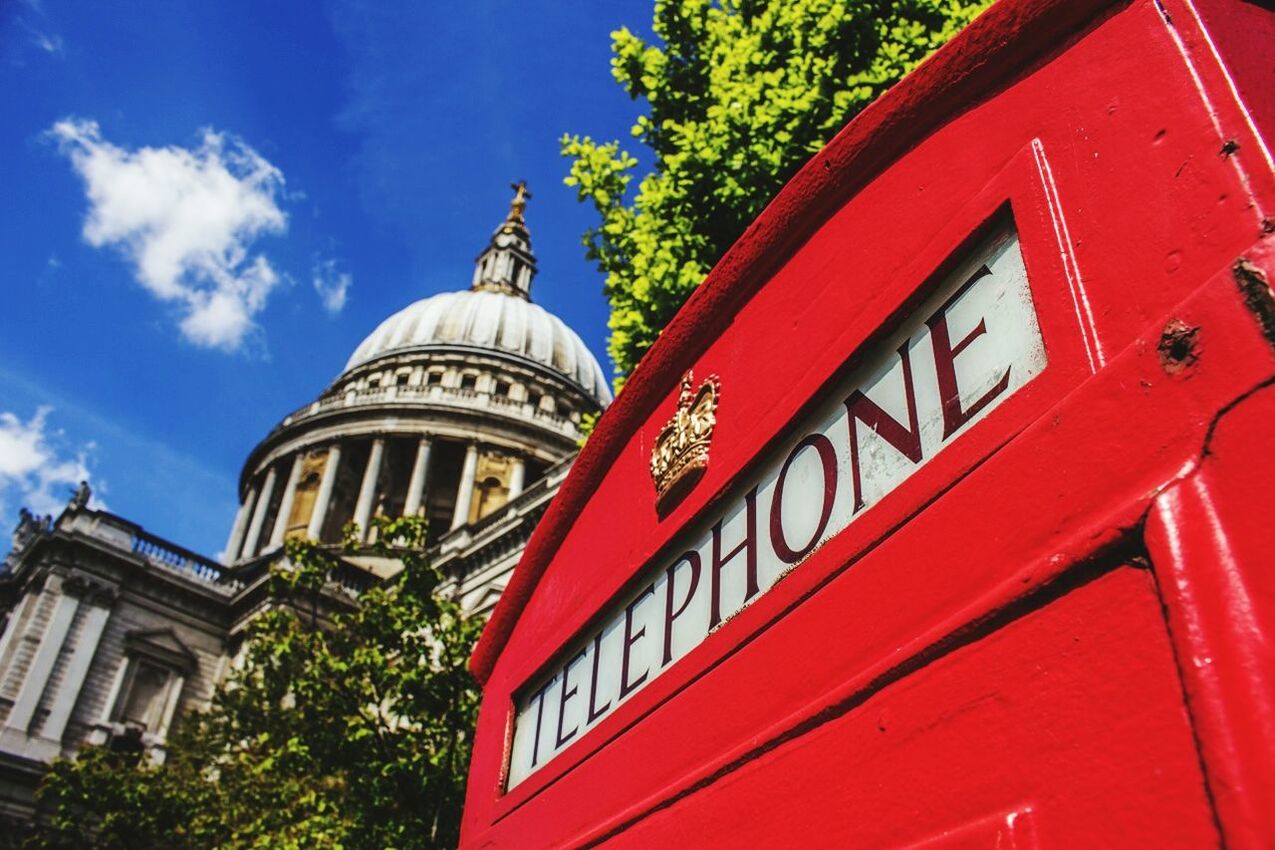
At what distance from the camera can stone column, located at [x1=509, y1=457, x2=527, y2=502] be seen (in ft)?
125

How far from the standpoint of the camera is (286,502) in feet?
128

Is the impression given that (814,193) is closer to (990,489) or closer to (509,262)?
(990,489)

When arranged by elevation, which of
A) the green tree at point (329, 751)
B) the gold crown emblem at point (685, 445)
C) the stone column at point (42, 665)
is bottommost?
the gold crown emblem at point (685, 445)

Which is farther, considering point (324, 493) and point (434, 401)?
point (434, 401)

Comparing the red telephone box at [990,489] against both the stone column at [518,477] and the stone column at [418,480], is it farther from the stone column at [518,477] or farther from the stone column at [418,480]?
the stone column at [518,477]

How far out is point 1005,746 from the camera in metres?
1.08

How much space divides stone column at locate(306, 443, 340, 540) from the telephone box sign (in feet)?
118

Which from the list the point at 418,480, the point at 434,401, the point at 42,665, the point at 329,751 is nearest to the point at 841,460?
the point at 329,751

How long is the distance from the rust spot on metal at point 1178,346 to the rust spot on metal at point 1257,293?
Result: 0.19 feet

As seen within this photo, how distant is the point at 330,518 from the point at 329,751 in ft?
96.4

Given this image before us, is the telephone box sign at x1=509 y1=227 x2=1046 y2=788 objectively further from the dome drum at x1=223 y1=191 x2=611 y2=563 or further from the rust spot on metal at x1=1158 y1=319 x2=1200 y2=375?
the dome drum at x1=223 y1=191 x2=611 y2=563

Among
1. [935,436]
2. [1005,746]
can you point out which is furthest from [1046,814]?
Result: [935,436]

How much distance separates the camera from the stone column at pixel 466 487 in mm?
35656

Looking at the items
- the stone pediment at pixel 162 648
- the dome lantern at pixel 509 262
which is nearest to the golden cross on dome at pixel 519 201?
the dome lantern at pixel 509 262
